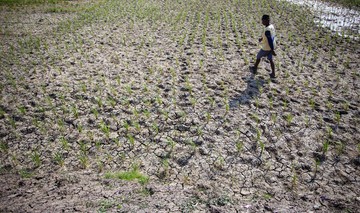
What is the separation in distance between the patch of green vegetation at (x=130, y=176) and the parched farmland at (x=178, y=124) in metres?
0.03

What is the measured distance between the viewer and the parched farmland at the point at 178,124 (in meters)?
4.05

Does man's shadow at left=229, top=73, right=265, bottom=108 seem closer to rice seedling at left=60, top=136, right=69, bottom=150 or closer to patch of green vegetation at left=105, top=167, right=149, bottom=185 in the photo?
patch of green vegetation at left=105, top=167, right=149, bottom=185

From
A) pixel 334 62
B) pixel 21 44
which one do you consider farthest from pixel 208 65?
pixel 21 44

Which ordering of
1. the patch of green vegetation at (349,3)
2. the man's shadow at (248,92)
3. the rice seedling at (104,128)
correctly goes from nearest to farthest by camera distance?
the rice seedling at (104,128) → the man's shadow at (248,92) → the patch of green vegetation at (349,3)

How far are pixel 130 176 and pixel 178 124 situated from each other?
5.86 feet

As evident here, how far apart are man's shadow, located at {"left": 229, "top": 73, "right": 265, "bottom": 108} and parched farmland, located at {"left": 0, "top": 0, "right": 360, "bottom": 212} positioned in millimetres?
51

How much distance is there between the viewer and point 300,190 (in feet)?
13.5

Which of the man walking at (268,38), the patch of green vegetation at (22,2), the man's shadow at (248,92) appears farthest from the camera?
the patch of green vegetation at (22,2)

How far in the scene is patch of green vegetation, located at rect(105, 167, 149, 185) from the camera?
430 cm

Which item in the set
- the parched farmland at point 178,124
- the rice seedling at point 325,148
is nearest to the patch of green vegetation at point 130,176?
the parched farmland at point 178,124

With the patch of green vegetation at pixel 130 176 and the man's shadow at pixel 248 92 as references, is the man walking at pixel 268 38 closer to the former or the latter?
the man's shadow at pixel 248 92

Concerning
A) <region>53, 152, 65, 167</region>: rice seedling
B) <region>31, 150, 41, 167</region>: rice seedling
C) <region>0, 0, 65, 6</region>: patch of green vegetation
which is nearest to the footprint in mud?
<region>53, 152, 65, 167</region>: rice seedling

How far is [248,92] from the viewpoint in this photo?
6.89m

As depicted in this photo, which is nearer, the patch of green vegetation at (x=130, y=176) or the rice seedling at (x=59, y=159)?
the patch of green vegetation at (x=130, y=176)
